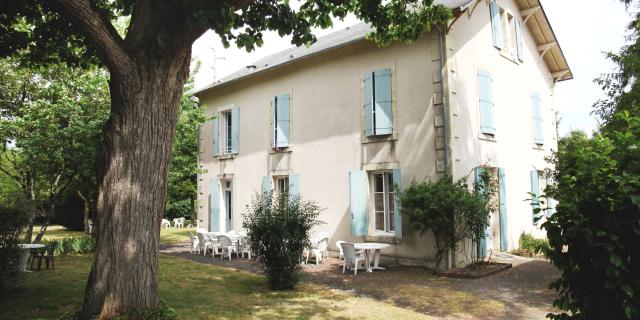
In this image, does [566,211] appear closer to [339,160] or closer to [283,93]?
[339,160]

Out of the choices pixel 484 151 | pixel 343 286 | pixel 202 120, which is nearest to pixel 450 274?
pixel 343 286

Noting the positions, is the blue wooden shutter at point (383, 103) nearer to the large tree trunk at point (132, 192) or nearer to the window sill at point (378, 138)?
the window sill at point (378, 138)

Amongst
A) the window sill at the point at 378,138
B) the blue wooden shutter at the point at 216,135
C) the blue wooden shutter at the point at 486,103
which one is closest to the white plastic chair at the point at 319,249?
the window sill at the point at 378,138

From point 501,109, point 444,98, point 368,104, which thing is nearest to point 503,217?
point 501,109

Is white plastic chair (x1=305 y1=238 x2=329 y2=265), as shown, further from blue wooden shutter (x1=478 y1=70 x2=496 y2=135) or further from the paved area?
blue wooden shutter (x1=478 y1=70 x2=496 y2=135)

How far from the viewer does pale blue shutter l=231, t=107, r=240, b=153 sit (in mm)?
14383

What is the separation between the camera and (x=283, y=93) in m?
13.1

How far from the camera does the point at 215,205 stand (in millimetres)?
14836

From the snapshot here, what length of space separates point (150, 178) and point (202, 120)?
32.2ft

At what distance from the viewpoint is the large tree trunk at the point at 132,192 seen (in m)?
4.62

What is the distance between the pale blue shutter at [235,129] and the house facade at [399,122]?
3cm

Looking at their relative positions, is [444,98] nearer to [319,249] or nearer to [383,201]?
[383,201]

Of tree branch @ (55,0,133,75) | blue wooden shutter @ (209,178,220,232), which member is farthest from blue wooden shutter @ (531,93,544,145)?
tree branch @ (55,0,133,75)

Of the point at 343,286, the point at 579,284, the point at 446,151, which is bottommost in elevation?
the point at 343,286
